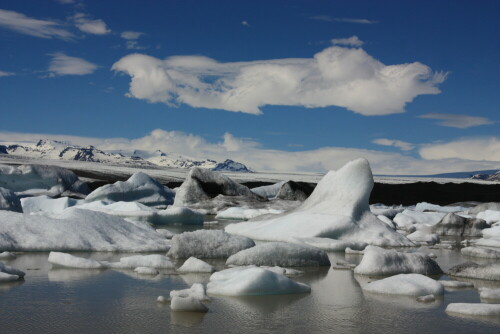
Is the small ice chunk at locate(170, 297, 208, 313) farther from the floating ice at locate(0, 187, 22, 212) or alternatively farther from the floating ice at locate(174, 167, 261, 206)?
the floating ice at locate(174, 167, 261, 206)

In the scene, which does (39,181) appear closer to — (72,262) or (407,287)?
(72,262)

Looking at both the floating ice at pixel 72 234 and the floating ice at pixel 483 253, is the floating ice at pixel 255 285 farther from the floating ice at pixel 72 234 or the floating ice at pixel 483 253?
the floating ice at pixel 483 253

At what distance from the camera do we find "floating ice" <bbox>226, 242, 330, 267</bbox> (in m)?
6.40

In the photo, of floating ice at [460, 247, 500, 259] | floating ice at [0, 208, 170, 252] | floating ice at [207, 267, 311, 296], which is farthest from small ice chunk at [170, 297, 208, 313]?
floating ice at [460, 247, 500, 259]

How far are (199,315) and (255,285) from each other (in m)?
0.81

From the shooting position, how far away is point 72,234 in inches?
299

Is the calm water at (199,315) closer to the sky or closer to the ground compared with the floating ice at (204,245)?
closer to the ground

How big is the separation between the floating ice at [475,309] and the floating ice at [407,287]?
619mm

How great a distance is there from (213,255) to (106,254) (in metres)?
1.27

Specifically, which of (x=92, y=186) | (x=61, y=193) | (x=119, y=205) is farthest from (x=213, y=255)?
(x=92, y=186)

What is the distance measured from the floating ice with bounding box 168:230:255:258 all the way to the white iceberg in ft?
5.89

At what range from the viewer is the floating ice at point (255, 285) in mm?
4766

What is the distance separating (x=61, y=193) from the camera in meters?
24.3

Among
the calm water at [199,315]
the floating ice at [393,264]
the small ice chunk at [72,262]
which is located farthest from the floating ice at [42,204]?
the floating ice at [393,264]
